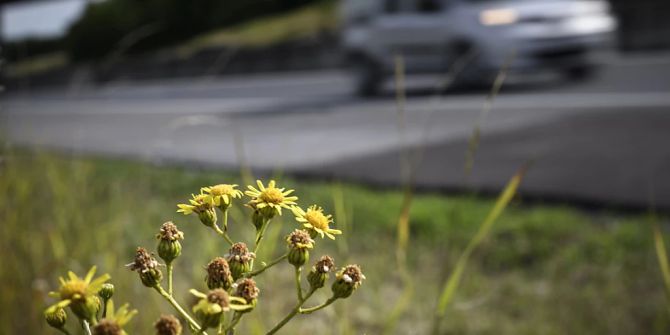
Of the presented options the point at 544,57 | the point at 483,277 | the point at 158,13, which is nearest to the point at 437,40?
the point at 544,57

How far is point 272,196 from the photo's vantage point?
98cm

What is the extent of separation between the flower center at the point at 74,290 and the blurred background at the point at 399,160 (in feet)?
3.83

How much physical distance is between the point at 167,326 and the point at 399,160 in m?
6.08

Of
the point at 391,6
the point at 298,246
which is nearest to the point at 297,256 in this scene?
the point at 298,246

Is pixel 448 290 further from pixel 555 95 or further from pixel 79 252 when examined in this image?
pixel 555 95

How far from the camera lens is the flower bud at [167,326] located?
2.44 feet

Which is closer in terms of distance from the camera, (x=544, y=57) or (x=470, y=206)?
(x=470, y=206)

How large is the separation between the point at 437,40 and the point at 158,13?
5504 mm

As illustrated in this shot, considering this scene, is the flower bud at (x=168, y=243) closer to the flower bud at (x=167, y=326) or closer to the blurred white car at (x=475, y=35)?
the flower bud at (x=167, y=326)

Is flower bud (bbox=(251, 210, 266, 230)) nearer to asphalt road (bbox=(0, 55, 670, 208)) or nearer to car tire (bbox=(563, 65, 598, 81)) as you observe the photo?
asphalt road (bbox=(0, 55, 670, 208))

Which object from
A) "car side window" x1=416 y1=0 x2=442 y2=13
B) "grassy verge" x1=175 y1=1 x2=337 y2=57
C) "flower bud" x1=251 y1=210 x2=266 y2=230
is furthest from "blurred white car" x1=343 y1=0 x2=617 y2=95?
"flower bud" x1=251 y1=210 x2=266 y2=230

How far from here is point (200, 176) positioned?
21.3ft

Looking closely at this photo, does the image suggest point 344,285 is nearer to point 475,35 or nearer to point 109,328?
point 109,328

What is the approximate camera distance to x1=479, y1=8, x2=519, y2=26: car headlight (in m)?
10.5
